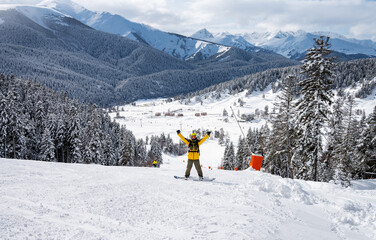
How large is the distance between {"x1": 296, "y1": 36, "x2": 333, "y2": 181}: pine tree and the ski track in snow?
13184mm

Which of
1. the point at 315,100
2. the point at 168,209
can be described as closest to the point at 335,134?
the point at 315,100

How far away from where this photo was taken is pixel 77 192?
7.69 meters

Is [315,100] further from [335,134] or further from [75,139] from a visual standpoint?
[75,139]

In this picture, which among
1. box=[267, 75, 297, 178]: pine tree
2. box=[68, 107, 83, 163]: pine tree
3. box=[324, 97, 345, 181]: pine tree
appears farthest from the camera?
box=[68, 107, 83, 163]: pine tree

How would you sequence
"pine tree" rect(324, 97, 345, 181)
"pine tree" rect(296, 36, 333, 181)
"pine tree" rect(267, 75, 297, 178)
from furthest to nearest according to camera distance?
1. "pine tree" rect(324, 97, 345, 181)
2. "pine tree" rect(267, 75, 297, 178)
3. "pine tree" rect(296, 36, 333, 181)

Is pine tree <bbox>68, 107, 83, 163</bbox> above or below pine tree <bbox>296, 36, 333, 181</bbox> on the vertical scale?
below

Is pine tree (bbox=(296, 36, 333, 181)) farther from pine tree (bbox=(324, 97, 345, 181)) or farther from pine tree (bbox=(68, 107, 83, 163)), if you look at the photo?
pine tree (bbox=(68, 107, 83, 163))

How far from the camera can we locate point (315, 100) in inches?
880

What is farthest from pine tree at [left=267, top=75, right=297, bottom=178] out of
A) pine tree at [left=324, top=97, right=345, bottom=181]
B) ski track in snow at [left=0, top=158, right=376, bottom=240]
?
ski track in snow at [left=0, top=158, right=376, bottom=240]

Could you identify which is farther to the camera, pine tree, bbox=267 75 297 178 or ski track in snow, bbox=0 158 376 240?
pine tree, bbox=267 75 297 178

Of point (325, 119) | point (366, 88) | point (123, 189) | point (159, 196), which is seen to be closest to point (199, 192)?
point (159, 196)

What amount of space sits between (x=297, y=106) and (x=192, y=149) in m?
17.6

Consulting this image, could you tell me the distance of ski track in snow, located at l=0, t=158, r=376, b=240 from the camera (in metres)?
5.17

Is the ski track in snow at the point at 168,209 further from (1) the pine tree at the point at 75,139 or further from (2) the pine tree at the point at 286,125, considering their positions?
(1) the pine tree at the point at 75,139
